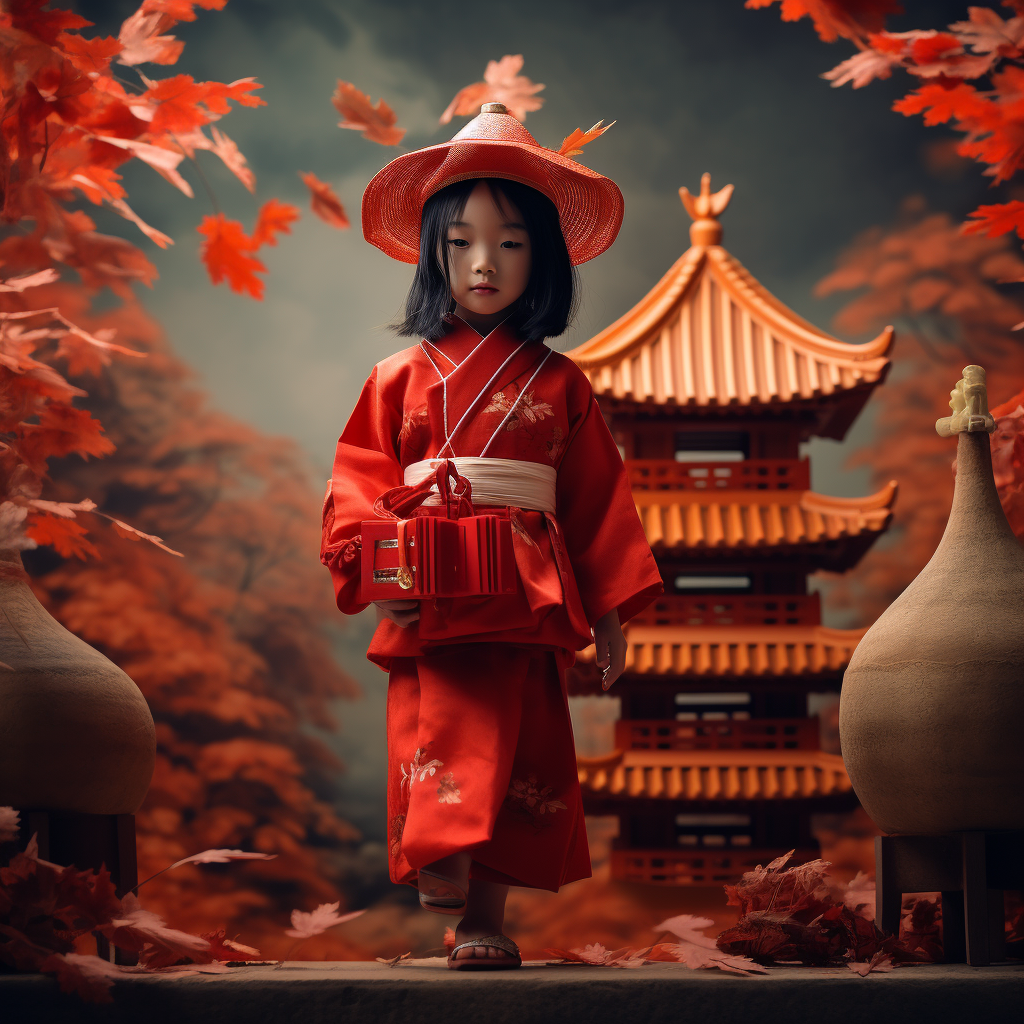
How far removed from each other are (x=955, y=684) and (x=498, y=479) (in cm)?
56

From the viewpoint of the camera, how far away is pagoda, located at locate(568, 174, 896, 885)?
315 centimetres

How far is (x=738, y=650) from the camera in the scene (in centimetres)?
319

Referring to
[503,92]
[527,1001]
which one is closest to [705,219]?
[503,92]

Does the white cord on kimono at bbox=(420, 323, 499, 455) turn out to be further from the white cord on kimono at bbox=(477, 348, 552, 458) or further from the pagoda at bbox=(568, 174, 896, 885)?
the pagoda at bbox=(568, 174, 896, 885)

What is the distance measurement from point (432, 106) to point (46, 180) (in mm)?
3946

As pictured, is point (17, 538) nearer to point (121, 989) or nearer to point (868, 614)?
point (121, 989)

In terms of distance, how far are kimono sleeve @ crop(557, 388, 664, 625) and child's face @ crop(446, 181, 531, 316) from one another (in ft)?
0.60

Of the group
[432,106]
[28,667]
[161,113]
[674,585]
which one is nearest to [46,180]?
[161,113]

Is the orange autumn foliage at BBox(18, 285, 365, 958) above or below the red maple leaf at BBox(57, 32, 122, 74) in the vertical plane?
below

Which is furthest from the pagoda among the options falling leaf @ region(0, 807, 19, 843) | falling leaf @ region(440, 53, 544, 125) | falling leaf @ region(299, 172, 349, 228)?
falling leaf @ region(0, 807, 19, 843)

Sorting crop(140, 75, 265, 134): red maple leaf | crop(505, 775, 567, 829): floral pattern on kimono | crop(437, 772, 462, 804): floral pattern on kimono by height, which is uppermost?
crop(140, 75, 265, 134): red maple leaf

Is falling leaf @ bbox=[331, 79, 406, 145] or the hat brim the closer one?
the hat brim

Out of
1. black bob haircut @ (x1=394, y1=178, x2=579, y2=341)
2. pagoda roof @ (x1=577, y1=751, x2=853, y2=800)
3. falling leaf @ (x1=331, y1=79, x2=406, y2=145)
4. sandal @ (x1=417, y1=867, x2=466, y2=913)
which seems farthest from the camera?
pagoda roof @ (x1=577, y1=751, x2=853, y2=800)

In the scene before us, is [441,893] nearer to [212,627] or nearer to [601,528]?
[601,528]
